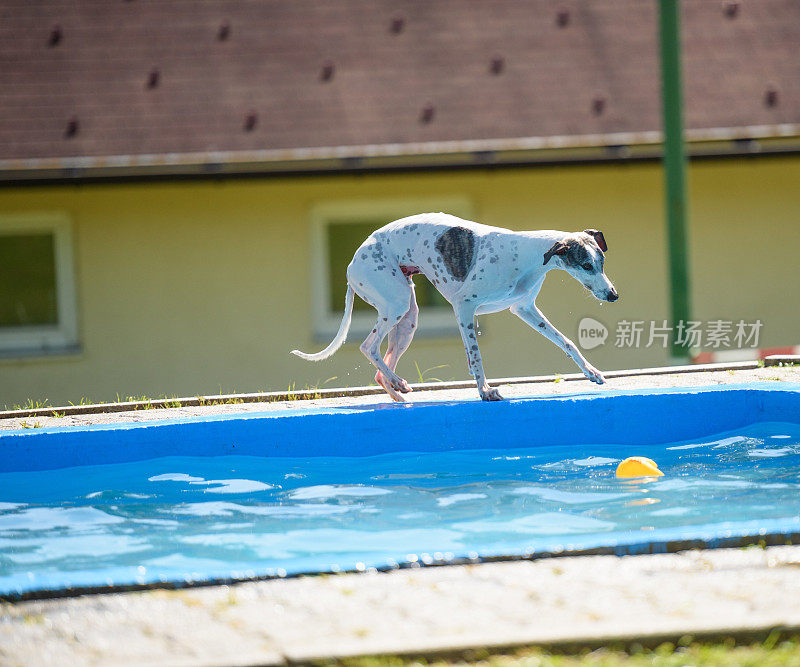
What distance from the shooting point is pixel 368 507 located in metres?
4.57

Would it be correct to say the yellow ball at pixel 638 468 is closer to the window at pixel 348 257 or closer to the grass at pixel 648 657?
the grass at pixel 648 657

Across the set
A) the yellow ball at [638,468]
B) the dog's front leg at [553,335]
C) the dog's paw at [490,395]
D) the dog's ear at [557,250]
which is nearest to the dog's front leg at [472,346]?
the dog's paw at [490,395]

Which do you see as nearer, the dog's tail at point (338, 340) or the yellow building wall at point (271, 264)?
the dog's tail at point (338, 340)

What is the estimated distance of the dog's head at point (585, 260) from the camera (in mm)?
5609

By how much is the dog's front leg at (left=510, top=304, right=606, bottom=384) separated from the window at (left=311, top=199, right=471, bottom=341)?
3.40 meters

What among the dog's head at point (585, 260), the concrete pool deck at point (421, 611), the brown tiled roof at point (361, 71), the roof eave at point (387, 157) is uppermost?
the brown tiled roof at point (361, 71)

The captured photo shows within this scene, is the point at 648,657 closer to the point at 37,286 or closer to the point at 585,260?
the point at 585,260

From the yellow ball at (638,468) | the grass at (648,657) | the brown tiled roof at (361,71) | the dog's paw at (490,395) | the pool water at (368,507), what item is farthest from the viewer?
the brown tiled roof at (361,71)

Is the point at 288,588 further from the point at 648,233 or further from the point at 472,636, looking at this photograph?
the point at 648,233

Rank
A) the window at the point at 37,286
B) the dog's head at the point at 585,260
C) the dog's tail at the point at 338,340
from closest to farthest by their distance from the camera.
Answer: the dog's head at the point at 585,260, the dog's tail at the point at 338,340, the window at the point at 37,286

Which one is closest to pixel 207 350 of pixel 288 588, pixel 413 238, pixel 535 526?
pixel 413 238

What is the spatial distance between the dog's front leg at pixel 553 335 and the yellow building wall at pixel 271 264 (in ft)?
10.7

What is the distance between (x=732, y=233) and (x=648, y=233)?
814 millimetres

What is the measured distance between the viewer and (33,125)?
946 centimetres
